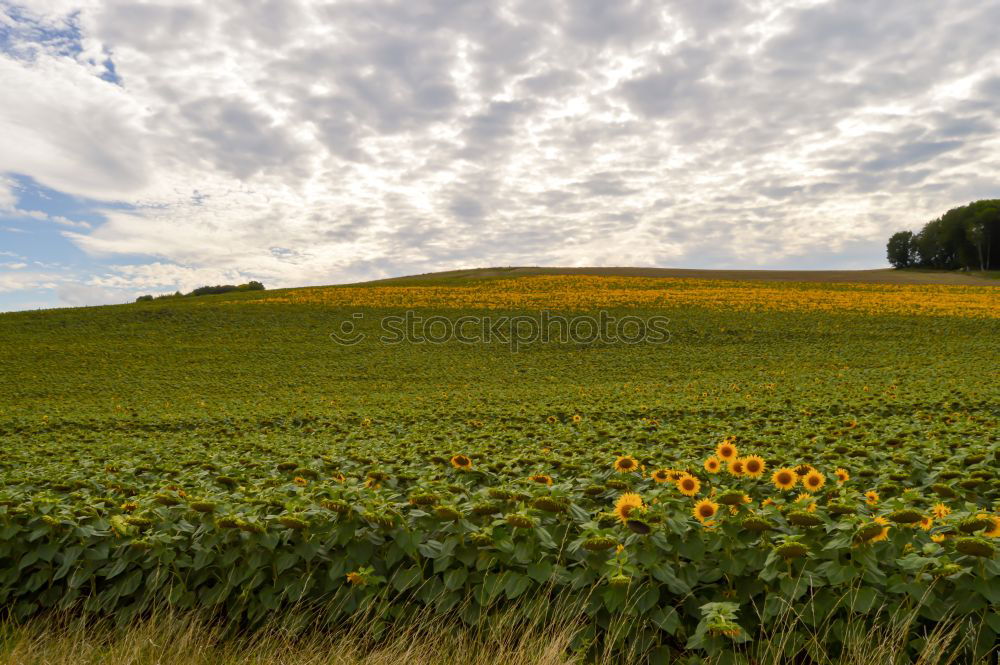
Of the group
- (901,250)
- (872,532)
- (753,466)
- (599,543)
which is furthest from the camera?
(901,250)

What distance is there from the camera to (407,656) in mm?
3295

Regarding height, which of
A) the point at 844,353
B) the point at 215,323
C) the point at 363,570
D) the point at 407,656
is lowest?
the point at 844,353

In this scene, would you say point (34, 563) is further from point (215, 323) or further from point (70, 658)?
point (215, 323)

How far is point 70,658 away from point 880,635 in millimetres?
4708

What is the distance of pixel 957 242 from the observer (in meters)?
90.9

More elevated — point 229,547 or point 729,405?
point 229,547

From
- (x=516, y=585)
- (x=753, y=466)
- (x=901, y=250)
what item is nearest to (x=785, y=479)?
(x=753, y=466)

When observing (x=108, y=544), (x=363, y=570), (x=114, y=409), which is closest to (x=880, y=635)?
(x=363, y=570)

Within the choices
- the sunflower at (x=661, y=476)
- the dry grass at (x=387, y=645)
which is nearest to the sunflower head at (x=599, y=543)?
the dry grass at (x=387, y=645)

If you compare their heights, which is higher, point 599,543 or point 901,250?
point 901,250

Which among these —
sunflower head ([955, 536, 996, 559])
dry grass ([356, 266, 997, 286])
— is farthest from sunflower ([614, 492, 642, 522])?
dry grass ([356, 266, 997, 286])

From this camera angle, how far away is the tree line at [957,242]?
8456cm

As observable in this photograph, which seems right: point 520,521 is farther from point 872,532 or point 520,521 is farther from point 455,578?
point 872,532

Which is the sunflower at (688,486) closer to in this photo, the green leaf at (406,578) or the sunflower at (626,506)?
the sunflower at (626,506)
